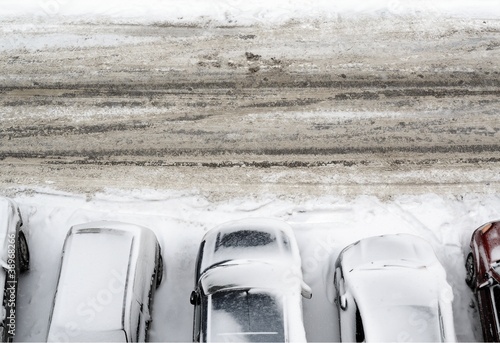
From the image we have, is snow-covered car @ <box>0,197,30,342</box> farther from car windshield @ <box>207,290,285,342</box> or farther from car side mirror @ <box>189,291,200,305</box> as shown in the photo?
car windshield @ <box>207,290,285,342</box>

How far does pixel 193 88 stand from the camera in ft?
31.7

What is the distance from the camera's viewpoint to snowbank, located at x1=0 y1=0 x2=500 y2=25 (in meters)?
10.6

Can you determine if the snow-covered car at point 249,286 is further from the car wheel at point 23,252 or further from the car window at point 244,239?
the car wheel at point 23,252

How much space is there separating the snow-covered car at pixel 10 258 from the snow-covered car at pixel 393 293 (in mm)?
4427

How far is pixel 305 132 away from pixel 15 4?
A: 6461 mm

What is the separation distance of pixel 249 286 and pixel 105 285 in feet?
5.98

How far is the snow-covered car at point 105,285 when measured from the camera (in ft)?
21.7

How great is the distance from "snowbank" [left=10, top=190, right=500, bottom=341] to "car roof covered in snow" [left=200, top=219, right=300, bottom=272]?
0.70 meters

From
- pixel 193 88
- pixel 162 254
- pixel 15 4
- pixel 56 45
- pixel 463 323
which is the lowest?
pixel 463 323

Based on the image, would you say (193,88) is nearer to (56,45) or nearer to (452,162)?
(56,45)

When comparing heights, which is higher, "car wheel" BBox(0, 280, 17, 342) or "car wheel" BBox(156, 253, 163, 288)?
"car wheel" BBox(156, 253, 163, 288)

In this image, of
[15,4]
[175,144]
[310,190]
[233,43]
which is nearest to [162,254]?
[175,144]

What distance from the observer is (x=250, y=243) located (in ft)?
24.0

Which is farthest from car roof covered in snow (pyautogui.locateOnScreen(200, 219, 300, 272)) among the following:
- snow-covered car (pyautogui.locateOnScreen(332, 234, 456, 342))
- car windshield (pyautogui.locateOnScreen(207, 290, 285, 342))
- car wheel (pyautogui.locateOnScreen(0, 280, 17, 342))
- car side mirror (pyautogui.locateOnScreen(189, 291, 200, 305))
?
car wheel (pyautogui.locateOnScreen(0, 280, 17, 342))
